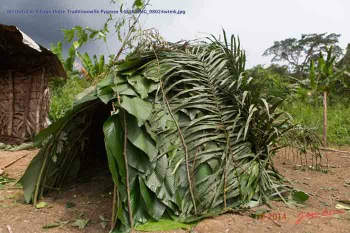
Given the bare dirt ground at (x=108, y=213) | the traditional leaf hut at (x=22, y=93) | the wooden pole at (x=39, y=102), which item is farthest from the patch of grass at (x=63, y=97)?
the bare dirt ground at (x=108, y=213)

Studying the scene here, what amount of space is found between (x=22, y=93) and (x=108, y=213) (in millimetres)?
5039

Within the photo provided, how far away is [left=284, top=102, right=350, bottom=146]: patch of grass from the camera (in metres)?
8.51

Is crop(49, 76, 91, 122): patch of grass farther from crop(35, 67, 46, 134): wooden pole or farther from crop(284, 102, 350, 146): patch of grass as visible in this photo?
crop(284, 102, 350, 146): patch of grass

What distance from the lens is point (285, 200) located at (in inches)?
104

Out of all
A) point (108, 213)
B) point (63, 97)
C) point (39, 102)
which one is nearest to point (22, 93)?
point (39, 102)

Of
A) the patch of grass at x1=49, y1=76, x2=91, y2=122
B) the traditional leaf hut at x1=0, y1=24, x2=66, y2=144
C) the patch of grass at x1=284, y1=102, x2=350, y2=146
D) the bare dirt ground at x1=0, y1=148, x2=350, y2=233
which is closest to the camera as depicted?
the bare dirt ground at x1=0, y1=148, x2=350, y2=233

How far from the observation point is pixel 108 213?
250 cm

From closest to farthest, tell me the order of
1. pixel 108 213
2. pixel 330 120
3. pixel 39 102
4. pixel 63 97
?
pixel 108 213
pixel 39 102
pixel 63 97
pixel 330 120

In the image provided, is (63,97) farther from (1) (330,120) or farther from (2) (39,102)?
(1) (330,120)

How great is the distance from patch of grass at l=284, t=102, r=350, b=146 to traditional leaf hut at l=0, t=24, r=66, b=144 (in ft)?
21.0

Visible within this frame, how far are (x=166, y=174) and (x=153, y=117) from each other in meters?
0.46

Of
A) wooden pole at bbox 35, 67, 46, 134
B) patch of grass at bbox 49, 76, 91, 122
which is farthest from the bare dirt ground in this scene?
patch of grass at bbox 49, 76, 91, 122

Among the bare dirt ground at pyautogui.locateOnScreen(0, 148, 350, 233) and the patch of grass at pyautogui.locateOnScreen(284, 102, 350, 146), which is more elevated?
the patch of grass at pyautogui.locateOnScreen(284, 102, 350, 146)

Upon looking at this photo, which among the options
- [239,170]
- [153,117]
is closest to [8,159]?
[153,117]
